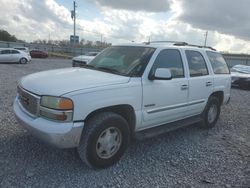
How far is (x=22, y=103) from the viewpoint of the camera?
367cm

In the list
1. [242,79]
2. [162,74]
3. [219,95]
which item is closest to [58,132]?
[162,74]

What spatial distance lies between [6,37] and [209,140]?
60.6 meters

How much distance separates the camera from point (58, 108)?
3.02 m

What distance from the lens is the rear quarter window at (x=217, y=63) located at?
18.0ft

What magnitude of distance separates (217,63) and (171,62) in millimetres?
1832

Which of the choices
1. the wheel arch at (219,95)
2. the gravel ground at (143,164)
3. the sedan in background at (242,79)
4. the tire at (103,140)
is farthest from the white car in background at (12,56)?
the tire at (103,140)

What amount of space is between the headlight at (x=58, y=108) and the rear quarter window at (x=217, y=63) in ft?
11.6

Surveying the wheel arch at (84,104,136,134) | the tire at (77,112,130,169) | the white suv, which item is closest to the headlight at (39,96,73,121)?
the white suv

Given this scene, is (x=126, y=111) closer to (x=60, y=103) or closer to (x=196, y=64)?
(x=60, y=103)

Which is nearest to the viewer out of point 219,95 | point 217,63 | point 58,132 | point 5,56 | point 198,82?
point 58,132

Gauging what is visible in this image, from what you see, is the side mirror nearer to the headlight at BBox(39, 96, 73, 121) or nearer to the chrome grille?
the headlight at BBox(39, 96, 73, 121)

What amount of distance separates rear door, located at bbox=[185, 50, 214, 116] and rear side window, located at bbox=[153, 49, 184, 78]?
28cm

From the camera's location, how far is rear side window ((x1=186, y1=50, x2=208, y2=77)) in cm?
477

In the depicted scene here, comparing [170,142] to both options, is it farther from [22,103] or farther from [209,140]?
[22,103]
